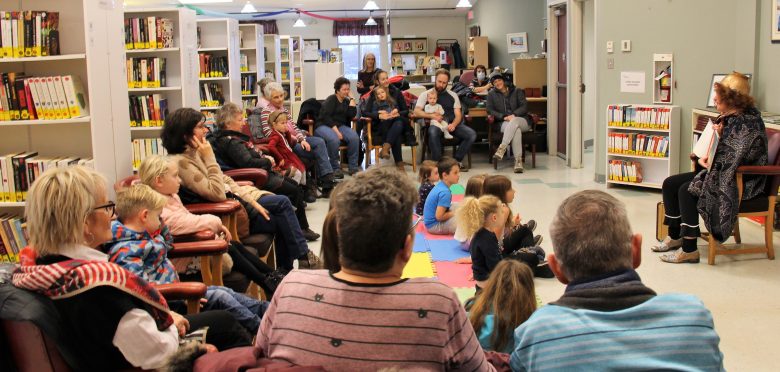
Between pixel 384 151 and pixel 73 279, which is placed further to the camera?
pixel 384 151

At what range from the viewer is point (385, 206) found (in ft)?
6.34

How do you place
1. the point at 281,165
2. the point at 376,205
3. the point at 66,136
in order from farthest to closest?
1. the point at 281,165
2. the point at 66,136
3. the point at 376,205

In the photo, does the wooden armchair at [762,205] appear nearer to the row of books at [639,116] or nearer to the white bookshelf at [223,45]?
the row of books at [639,116]

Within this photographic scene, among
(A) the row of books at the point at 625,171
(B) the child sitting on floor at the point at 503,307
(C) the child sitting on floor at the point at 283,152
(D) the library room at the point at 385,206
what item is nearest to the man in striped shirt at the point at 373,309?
(D) the library room at the point at 385,206

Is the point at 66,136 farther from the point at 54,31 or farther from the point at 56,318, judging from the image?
the point at 56,318

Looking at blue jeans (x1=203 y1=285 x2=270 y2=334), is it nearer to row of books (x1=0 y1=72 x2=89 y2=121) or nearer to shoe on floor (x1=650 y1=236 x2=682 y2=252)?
row of books (x1=0 y1=72 x2=89 y2=121)

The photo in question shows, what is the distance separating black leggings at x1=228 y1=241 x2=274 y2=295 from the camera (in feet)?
13.6

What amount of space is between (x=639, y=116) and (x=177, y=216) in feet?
18.7

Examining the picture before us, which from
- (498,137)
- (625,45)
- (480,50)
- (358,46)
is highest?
(358,46)

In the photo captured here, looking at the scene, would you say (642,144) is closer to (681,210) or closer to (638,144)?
(638,144)

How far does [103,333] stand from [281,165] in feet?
16.6

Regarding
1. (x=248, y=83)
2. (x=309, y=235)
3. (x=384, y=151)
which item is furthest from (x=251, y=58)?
(x=309, y=235)

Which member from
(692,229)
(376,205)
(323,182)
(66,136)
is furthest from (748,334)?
(323,182)

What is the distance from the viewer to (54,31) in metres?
4.37
